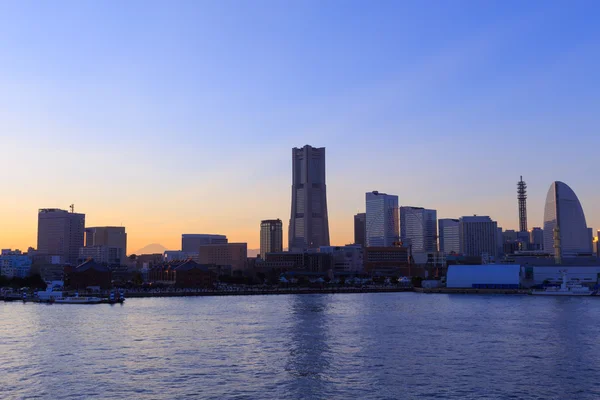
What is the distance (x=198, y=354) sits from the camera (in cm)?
4866

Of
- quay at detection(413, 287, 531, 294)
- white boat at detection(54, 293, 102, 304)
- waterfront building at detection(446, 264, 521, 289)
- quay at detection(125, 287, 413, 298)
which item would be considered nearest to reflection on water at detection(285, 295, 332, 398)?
white boat at detection(54, 293, 102, 304)

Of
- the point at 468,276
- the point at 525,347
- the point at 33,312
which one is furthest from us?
the point at 468,276

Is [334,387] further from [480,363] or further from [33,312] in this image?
[33,312]

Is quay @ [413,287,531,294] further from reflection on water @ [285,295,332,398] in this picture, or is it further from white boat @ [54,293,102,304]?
reflection on water @ [285,295,332,398]

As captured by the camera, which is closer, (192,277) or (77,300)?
(77,300)

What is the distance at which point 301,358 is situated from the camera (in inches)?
1845

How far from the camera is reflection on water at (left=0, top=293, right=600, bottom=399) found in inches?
1444

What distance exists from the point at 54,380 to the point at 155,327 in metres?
28.8

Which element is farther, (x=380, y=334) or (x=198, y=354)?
(x=380, y=334)

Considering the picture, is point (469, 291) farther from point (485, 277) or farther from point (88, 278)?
point (88, 278)

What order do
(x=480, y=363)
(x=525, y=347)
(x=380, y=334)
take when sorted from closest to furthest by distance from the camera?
1. (x=480, y=363)
2. (x=525, y=347)
3. (x=380, y=334)

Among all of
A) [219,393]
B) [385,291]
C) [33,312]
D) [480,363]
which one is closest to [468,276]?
[385,291]

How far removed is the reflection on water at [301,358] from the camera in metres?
36.7

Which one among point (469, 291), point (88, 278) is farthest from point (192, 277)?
point (469, 291)
